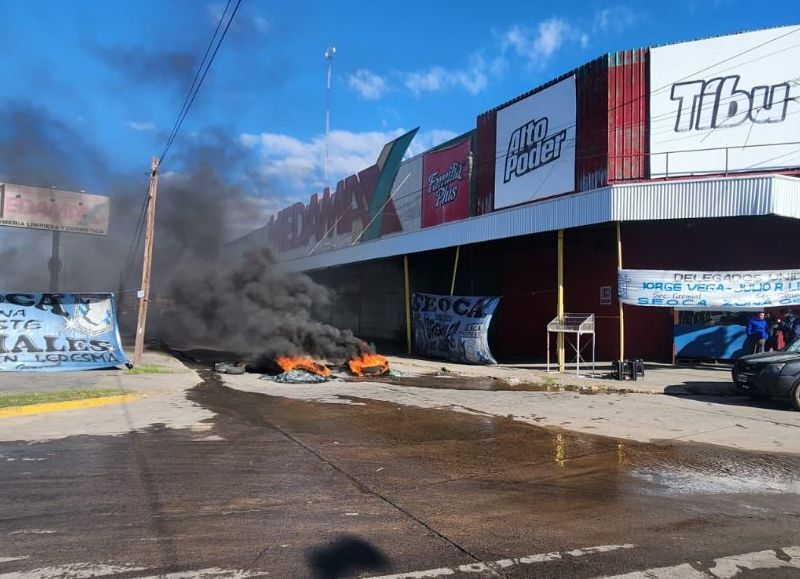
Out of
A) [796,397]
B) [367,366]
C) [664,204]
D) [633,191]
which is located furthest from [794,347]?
[367,366]

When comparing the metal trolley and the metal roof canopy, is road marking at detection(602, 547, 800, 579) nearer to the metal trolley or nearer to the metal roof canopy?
the metal trolley

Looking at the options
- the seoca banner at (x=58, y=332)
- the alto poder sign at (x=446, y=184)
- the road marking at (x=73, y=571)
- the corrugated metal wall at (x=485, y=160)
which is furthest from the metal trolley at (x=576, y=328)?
the road marking at (x=73, y=571)

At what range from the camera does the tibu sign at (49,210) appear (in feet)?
135

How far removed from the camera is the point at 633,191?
14375 millimetres

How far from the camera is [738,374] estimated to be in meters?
11.3

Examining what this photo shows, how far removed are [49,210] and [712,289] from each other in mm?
44082

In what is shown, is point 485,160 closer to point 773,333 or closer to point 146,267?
point 773,333

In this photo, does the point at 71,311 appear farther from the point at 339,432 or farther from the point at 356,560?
the point at 356,560

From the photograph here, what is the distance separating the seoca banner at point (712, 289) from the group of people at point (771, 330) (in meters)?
0.73

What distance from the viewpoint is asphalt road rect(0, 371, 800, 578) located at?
3.80 m

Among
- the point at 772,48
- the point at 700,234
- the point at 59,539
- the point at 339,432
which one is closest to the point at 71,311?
the point at 339,432

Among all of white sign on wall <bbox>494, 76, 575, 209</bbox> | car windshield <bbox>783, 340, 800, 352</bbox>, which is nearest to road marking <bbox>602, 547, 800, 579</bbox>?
car windshield <bbox>783, 340, 800, 352</bbox>

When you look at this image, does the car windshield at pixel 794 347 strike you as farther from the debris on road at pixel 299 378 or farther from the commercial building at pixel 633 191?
the debris on road at pixel 299 378

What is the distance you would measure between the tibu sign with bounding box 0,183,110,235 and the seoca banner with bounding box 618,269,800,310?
37246mm
